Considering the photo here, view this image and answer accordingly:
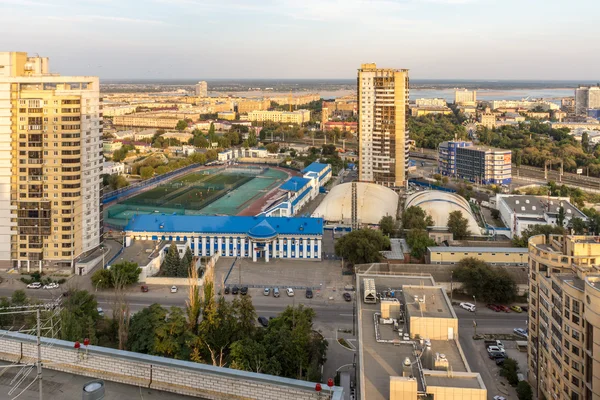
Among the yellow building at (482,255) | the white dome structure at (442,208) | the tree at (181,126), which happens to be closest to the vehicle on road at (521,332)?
the yellow building at (482,255)

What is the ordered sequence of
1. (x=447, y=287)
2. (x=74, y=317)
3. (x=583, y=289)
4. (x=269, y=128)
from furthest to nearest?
1. (x=269, y=128)
2. (x=447, y=287)
3. (x=74, y=317)
4. (x=583, y=289)

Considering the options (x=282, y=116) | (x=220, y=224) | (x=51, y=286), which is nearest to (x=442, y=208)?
(x=220, y=224)

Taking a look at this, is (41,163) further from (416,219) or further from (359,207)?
(416,219)

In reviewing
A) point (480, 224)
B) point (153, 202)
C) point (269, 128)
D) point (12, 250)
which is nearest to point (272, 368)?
point (12, 250)

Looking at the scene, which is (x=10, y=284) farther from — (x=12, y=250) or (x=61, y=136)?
(x=61, y=136)

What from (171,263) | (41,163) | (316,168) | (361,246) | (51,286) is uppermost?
(41,163)

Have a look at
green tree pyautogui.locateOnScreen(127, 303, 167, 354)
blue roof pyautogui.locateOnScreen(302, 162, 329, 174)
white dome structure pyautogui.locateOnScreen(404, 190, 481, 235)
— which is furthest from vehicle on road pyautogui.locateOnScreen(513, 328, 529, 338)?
blue roof pyautogui.locateOnScreen(302, 162, 329, 174)

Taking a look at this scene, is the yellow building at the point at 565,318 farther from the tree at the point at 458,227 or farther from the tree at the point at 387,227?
the tree at the point at 387,227
